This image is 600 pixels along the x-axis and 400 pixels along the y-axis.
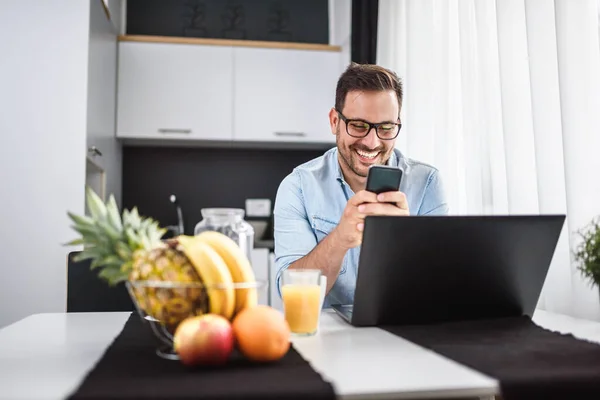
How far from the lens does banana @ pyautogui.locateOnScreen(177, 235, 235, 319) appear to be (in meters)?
0.81

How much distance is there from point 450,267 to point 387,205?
21 centimetres

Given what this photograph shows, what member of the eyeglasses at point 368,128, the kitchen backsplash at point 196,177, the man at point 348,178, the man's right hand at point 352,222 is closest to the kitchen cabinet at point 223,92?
the kitchen backsplash at point 196,177

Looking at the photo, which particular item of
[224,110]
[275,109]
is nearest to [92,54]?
[224,110]

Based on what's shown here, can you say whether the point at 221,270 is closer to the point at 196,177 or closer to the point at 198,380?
the point at 198,380

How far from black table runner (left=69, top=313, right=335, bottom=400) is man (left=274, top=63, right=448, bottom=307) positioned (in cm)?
80

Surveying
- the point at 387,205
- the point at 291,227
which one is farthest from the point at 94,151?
the point at 387,205

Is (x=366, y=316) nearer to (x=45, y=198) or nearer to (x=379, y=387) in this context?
(x=379, y=387)

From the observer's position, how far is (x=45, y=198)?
2.67m

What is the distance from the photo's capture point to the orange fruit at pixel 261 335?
0.79 meters

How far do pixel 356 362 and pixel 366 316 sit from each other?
309mm

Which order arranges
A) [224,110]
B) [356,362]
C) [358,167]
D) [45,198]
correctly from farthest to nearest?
1. [224,110]
2. [45,198]
3. [358,167]
4. [356,362]

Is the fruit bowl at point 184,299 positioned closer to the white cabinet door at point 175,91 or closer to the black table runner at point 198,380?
the black table runner at point 198,380

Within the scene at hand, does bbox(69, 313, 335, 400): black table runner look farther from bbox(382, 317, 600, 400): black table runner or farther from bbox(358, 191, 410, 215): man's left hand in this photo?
bbox(358, 191, 410, 215): man's left hand

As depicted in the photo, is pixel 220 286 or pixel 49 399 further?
pixel 220 286
